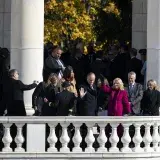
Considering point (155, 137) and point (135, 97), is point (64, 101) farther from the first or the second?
point (135, 97)

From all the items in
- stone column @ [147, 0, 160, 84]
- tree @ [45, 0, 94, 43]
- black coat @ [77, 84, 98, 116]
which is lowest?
black coat @ [77, 84, 98, 116]

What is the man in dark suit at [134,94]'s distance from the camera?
40781mm

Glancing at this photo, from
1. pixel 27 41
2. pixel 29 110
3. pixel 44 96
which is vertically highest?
pixel 27 41

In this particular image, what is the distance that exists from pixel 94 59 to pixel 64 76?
7.20 meters

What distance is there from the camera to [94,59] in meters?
47.4

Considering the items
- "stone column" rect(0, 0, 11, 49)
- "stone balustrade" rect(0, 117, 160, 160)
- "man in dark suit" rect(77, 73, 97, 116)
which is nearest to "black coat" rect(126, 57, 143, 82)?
"stone column" rect(0, 0, 11, 49)

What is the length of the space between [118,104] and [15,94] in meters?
2.76

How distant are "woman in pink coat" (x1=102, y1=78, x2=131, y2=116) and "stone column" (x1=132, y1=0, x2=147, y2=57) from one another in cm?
1091

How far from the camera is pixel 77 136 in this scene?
38.0 m

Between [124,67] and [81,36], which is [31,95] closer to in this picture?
[124,67]

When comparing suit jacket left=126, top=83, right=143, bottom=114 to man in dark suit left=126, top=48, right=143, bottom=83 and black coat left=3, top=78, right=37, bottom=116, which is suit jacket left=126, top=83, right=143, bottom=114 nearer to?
black coat left=3, top=78, right=37, bottom=116

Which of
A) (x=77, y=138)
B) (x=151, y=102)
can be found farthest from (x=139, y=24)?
Result: (x=77, y=138)

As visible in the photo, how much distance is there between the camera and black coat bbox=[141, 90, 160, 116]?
131ft

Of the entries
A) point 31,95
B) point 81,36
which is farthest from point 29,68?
point 81,36
